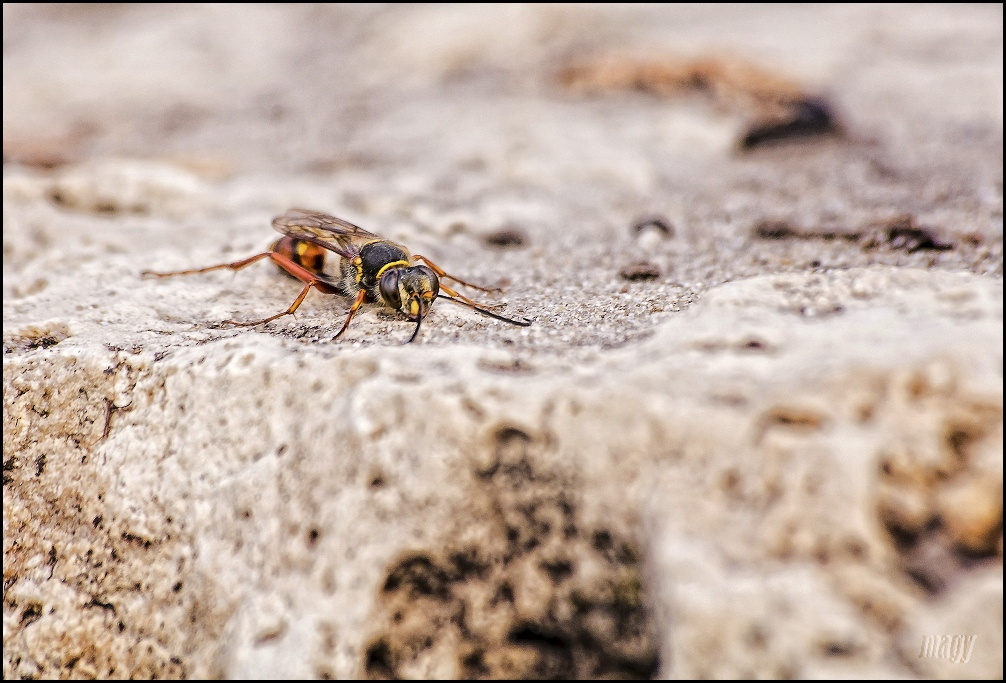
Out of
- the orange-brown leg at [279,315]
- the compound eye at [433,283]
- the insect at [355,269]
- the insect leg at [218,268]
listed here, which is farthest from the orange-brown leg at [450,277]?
the insect leg at [218,268]

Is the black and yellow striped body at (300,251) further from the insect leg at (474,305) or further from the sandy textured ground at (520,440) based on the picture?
the insect leg at (474,305)

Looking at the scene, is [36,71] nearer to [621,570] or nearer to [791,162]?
[791,162]

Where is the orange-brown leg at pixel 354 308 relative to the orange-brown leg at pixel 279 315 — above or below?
above

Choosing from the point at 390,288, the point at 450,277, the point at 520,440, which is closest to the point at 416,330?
the point at 390,288

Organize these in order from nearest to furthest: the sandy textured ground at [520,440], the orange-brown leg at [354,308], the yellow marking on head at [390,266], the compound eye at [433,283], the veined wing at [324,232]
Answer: the sandy textured ground at [520,440]
the orange-brown leg at [354,308]
the compound eye at [433,283]
the yellow marking on head at [390,266]
the veined wing at [324,232]

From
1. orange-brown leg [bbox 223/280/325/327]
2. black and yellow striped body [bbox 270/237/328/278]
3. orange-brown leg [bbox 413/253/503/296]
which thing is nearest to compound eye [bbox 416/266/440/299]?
orange-brown leg [bbox 413/253/503/296]

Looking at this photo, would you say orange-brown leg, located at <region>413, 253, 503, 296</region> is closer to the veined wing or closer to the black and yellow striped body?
the veined wing
